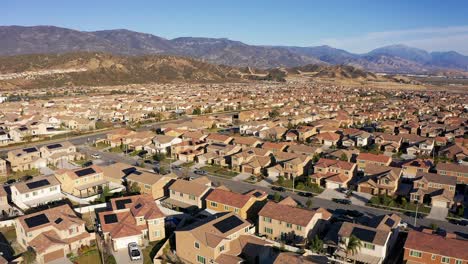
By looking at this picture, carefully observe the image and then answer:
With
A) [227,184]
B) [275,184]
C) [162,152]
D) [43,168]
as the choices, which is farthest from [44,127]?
[275,184]

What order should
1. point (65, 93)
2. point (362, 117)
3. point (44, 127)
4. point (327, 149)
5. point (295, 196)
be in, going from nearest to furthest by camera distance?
point (295, 196), point (327, 149), point (44, 127), point (362, 117), point (65, 93)

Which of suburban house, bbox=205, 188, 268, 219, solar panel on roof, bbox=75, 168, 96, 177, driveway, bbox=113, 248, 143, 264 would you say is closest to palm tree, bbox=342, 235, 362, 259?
suburban house, bbox=205, 188, 268, 219

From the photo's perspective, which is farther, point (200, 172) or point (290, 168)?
point (200, 172)

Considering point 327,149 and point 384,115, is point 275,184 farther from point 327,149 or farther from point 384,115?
point 384,115

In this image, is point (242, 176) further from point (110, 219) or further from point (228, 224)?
point (110, 219)

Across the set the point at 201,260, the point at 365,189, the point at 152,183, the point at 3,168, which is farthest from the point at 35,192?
the point at 365,189

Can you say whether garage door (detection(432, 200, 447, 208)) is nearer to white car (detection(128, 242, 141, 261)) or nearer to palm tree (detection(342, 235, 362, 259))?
palm tree (detection(342, 235, 362, 259))
